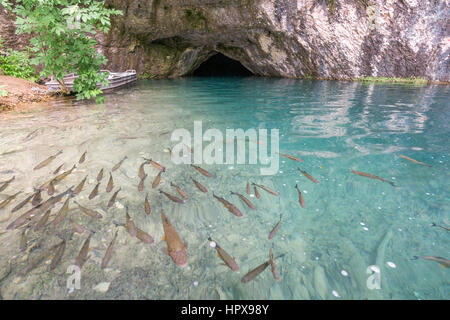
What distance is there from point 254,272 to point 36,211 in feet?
8.26

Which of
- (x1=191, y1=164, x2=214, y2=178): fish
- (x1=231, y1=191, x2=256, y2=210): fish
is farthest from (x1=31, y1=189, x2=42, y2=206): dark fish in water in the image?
(x1=231, y1=191, x2=256, y2=210): fish

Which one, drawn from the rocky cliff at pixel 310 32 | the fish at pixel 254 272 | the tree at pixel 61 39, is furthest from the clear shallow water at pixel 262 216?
the rocky cliff at pixel 310 32

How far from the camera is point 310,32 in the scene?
1382 centimetres

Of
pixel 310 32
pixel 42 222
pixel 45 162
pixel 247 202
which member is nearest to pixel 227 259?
pixel 247 202

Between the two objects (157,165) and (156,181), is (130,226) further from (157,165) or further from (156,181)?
(157,165)

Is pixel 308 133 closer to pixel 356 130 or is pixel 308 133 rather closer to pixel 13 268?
pixel 356 130

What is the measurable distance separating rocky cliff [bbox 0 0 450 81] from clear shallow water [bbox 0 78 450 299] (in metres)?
10.3

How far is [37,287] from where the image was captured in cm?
189

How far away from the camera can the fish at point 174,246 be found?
2161 millimetres

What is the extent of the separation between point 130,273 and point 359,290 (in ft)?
6.24

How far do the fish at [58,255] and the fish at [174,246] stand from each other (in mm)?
929

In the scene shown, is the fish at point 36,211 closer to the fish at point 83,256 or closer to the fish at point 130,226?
the fish at point 83,256

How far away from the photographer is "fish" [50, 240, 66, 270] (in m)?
2.06
